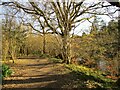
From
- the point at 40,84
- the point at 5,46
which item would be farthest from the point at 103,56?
the point at 40,84

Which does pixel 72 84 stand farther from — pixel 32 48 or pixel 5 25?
pixel 32 48

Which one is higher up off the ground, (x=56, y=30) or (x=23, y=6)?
(x=23, y=6)

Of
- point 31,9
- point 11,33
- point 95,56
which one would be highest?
point 31,9

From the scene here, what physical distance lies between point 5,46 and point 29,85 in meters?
11.2

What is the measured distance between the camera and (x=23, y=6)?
23.3 m

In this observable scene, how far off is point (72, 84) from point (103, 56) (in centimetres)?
1792

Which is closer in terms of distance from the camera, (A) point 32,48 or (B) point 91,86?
(B) point 91,86

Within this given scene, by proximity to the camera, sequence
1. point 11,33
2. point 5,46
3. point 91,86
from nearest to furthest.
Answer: point 91,86 < point 5,46 < point 11,33

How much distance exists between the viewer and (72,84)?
10.3 meters

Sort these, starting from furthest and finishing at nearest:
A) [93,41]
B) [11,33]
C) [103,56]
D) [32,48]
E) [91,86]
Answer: [32,48] < [93,41] < [103,56] < [11,33] < [91,86]

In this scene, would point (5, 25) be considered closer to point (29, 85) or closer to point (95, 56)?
point (95, 56)

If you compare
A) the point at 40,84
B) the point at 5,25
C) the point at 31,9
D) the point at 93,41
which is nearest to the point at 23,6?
the point at 31,9

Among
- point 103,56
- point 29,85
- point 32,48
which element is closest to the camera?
point 29,85

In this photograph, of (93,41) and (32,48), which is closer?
(93,41)
